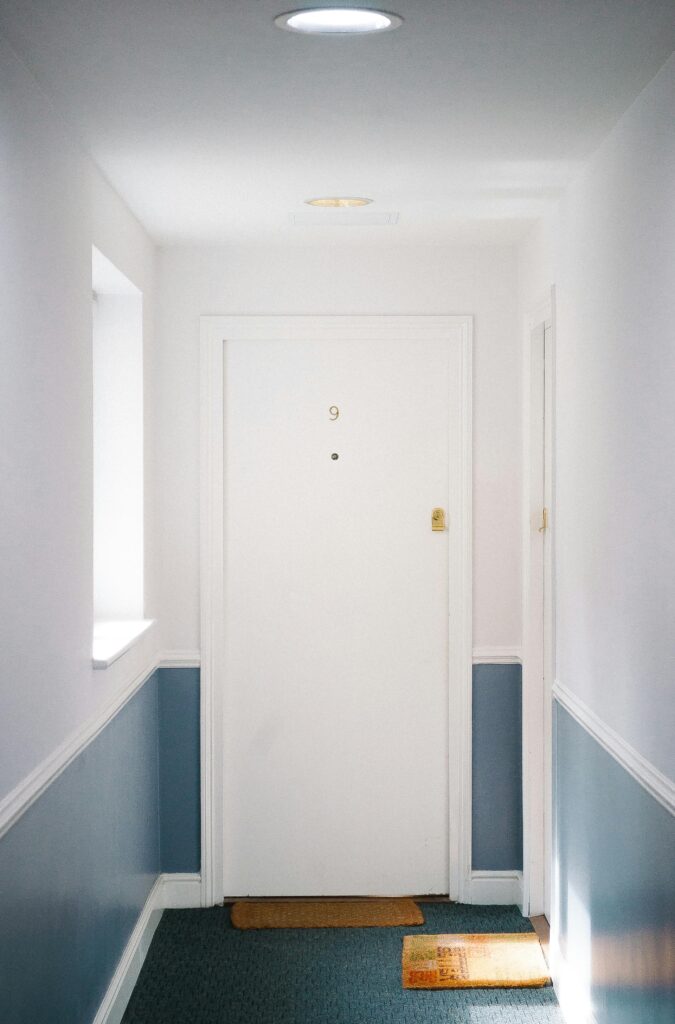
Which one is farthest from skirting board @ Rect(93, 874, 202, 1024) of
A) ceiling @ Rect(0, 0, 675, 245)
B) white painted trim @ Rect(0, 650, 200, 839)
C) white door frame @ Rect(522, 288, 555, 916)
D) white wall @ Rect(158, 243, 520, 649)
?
ceiling @ Rect(0, 0, 675, 245)

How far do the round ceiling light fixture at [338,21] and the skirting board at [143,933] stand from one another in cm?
236

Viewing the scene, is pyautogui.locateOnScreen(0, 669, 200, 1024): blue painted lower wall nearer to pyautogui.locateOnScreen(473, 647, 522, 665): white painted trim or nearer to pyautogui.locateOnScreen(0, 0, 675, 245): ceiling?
pyautogui.locateOnScreen(473, 647, 522, 665): white painted trim

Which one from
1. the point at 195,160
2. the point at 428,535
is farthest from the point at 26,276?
the point at 428,535

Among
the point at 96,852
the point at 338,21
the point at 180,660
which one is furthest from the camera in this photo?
the point at 180,660

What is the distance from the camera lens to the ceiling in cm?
187

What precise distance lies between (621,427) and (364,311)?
64.3 inches

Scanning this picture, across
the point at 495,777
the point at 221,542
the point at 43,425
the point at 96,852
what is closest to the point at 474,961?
the point at 495,777

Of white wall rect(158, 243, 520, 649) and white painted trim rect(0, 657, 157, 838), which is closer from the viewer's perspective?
white painted trim rect(0, 657, 157, 838)

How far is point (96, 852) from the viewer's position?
279 cm

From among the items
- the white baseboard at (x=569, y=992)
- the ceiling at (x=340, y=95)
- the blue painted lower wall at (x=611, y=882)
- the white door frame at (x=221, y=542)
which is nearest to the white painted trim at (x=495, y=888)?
the white door frame at (x=221, y=542)

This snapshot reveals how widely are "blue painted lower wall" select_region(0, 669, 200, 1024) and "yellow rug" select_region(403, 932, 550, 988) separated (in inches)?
34.9

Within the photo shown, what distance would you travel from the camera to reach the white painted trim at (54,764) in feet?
6.63

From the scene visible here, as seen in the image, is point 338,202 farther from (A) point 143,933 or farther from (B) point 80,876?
(A) point 143,933

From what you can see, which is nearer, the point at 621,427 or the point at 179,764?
the point at 621,427
